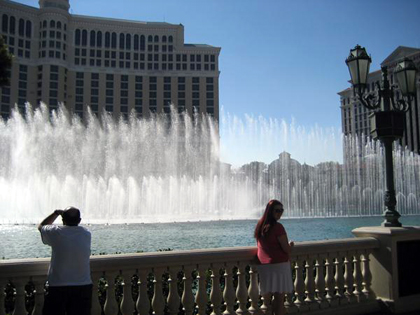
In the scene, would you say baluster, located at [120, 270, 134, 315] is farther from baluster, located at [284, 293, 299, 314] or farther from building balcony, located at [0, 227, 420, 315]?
baluster, located at [284, 293, 299, 314]

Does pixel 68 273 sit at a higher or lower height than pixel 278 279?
higher

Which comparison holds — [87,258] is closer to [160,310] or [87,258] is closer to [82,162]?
[160,310]

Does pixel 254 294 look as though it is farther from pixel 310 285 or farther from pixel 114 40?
pixel 114 40

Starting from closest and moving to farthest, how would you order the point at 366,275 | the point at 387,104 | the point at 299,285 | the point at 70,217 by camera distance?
the point at 70,217
the point at 299,285
the point at 366,275
the point at 387,104

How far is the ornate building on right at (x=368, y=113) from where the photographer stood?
96812 millimetres

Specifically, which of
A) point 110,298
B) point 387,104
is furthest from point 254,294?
point 387,104

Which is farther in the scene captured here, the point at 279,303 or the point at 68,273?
the point at 279,303

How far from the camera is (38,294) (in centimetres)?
440

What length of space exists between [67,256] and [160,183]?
36.5m

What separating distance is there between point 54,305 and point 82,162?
54.0m

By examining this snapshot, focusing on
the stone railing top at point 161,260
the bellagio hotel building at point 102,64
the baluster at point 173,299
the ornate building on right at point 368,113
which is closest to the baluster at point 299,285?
the stone railing top at point 161,260

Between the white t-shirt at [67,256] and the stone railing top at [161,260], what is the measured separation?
373 mm

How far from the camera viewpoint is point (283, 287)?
5.11m

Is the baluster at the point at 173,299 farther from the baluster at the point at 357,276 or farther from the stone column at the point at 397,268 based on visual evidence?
the stone column at the point at 397,268
